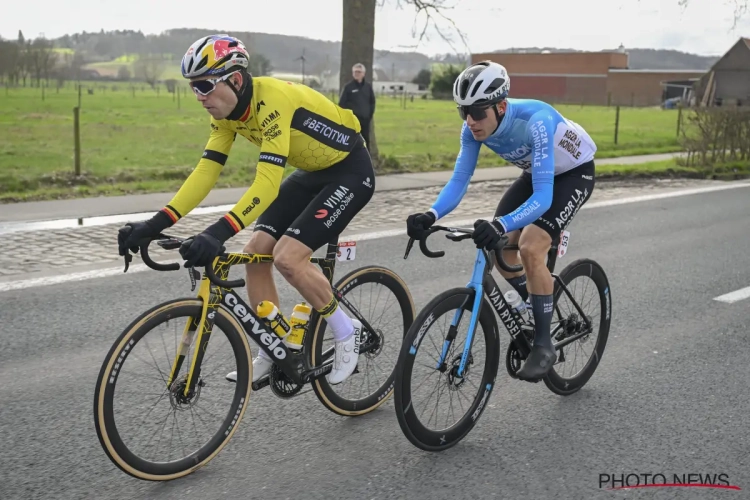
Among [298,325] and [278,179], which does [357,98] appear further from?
[278,179]

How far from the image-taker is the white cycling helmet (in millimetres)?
4160

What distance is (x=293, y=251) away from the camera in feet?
13.3

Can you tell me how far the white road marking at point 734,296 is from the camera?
7.41m

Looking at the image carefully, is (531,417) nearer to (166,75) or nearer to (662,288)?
(662,288)

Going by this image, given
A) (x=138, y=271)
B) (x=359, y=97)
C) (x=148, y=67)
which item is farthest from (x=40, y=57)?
(x=148, y=67)

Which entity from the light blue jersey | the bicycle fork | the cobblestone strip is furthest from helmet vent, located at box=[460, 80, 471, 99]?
the cobblestone strip

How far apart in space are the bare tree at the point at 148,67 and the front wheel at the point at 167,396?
129782mm

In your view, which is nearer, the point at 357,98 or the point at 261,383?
the point at 261,383

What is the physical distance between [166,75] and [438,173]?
14209 cm

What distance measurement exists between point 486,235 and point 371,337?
1163 mm

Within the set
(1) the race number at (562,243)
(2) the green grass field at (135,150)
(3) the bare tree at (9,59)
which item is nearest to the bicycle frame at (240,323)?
(1) the race number at (562,243)

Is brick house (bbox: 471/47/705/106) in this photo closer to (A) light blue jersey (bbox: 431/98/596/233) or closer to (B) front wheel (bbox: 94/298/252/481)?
(A) light blue jersey (bbox: 431/98/596/233)

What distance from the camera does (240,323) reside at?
391 cm

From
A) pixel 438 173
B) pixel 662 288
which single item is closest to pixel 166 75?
pixel 438 173
